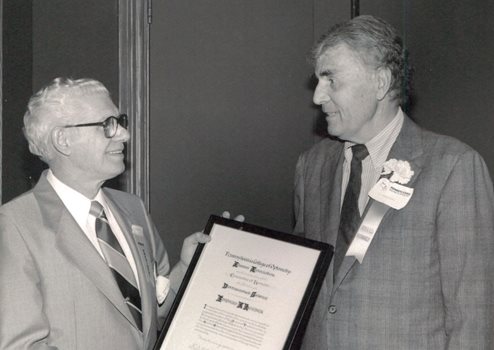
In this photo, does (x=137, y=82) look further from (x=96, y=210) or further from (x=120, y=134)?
(x=96, y=210)

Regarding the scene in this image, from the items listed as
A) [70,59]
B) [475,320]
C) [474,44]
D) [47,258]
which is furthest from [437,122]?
[47,258]

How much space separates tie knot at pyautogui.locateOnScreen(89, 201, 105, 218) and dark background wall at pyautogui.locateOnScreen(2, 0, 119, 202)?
1.01m

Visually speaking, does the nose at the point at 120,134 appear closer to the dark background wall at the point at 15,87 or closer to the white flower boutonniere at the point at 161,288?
the white flower boutonniere at the point at 161,288

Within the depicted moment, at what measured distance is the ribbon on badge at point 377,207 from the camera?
2664 millimetres

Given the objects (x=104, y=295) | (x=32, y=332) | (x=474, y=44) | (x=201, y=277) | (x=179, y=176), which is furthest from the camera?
(x=179, y=176)

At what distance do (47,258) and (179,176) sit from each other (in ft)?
4.01

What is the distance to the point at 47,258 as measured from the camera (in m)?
2.47

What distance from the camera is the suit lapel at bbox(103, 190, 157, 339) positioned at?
266cm

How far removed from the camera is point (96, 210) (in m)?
2.68

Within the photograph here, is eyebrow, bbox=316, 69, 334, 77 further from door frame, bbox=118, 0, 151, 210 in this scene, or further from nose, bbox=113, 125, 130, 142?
door frame, bbox=118, 0, 151, 210

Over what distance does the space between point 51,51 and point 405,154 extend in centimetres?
182

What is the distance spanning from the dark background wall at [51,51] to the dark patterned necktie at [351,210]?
4.30 feet

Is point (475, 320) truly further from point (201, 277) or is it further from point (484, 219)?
point (201, 277)

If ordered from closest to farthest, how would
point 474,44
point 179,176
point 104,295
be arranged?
1. point 104,295
2. point 474,44
3. point 179,176
